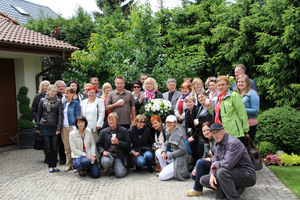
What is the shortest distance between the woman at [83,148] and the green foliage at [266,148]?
4389 mm

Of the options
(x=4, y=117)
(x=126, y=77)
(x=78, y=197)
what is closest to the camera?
(x=78, y=197)

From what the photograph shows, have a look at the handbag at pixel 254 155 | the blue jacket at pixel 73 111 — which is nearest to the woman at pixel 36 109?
the blue jacket at pixel 73 111

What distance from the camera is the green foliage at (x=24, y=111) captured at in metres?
8.89

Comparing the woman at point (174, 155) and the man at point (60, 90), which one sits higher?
the man at point (60, 90)

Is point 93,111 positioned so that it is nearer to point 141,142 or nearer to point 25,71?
point 141,142

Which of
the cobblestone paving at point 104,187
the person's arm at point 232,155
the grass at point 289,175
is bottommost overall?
the grass at point 289,175

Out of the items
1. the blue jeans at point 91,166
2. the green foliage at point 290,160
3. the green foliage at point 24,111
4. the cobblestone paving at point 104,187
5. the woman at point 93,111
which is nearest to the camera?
the cobblestone paving at point 104,187

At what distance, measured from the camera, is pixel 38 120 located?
6688mm

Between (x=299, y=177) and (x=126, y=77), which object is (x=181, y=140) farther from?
(x=126, y=77)

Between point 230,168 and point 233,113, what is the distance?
3.53 ft

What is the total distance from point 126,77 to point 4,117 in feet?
14.7

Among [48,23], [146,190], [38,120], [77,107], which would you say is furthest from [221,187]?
[48,23]

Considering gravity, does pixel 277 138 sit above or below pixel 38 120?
below

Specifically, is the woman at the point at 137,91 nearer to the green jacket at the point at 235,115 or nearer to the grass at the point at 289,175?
the green jacket at the point at 235,115
